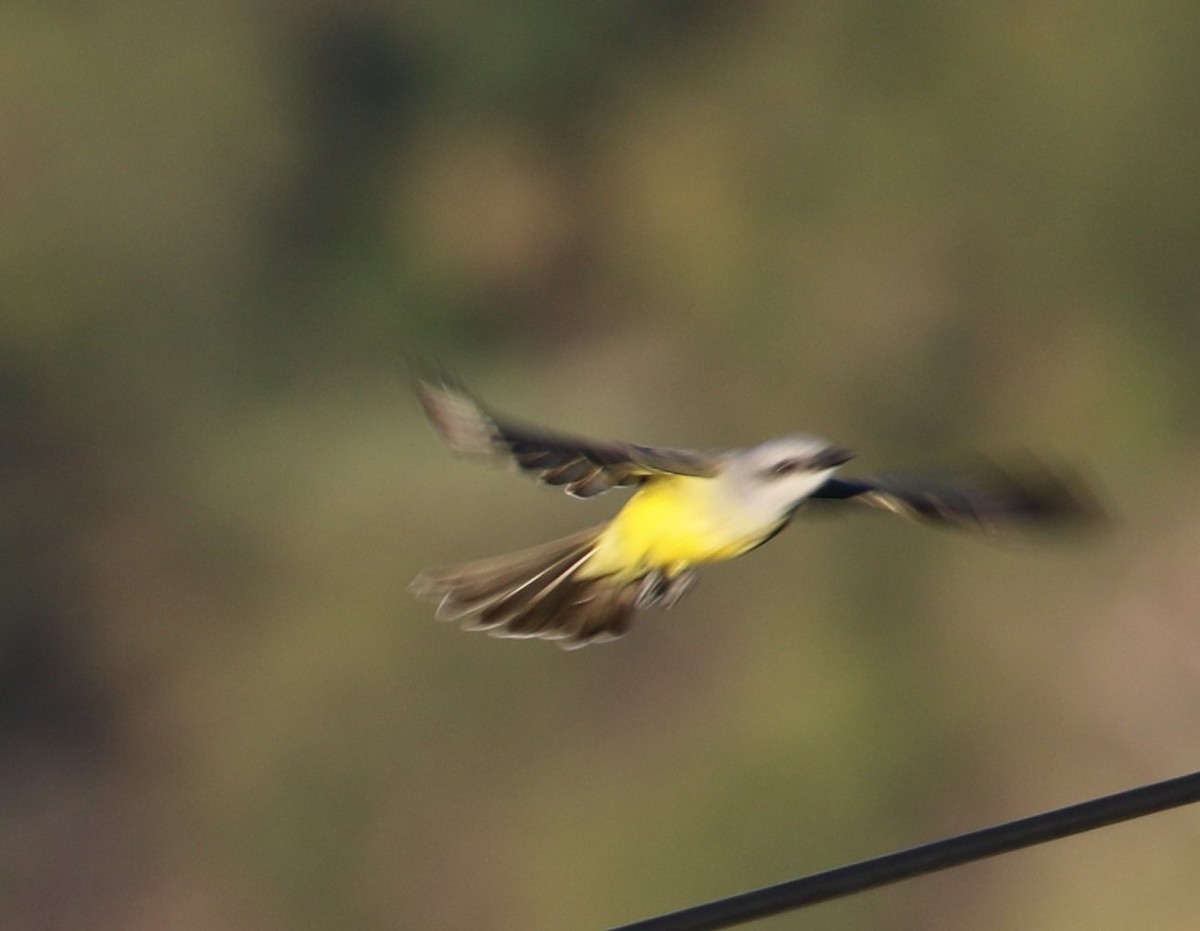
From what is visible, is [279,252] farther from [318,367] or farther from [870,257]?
[870,257]

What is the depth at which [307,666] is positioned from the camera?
5270 millimetres

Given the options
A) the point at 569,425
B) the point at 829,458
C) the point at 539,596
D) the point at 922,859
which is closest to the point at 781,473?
the point at 829,458

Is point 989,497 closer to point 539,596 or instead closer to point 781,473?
point 781,473

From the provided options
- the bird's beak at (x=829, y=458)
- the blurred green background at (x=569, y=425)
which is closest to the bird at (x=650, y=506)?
the bird's beak at (x=829, y=458)

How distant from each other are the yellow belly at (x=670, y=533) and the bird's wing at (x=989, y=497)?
0.41 ft

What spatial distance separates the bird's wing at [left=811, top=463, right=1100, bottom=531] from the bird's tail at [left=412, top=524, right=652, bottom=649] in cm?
24

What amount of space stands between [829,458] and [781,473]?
1.9 inches

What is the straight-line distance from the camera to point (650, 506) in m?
1.92

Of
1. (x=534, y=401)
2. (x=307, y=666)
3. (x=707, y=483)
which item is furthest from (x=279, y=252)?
(x=707, y=483)

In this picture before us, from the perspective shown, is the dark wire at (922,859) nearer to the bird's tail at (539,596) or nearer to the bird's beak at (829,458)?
the bird's beak at (829,458)

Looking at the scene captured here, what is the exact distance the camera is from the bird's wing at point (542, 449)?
165cm

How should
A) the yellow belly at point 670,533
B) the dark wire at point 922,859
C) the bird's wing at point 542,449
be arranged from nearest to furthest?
the dark wire at point 922,859 < the bird's wing at point 542,449 < the yellow belly at point 670,533

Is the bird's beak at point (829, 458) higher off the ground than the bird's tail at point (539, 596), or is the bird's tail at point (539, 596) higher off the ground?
the bird's beak at point (829, 458)

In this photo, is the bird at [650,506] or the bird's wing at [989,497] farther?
the bird's wing at [989,497]
